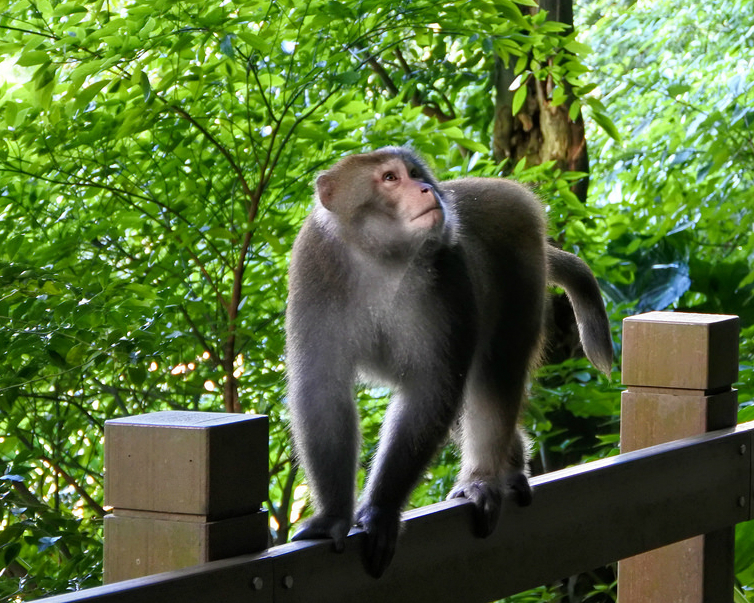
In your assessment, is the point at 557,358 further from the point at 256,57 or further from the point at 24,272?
the point at 24,272

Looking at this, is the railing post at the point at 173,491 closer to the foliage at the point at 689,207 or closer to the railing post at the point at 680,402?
the railing post at the point at 680,402

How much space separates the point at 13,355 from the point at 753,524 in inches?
63.1

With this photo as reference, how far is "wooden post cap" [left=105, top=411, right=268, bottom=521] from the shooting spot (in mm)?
966

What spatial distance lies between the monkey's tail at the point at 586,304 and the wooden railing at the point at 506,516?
22cm

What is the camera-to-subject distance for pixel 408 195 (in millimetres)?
1761

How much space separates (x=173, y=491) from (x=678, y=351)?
107 cm

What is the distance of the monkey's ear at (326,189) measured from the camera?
1.77 metres

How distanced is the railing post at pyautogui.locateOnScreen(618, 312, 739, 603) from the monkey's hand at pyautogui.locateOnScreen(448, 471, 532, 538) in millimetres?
260

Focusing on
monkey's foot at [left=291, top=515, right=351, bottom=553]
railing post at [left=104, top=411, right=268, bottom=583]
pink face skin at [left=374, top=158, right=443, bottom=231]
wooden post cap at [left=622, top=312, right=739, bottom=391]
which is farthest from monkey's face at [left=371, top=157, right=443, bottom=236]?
railing post at [left=104, top=411, right=268, bottom=583]

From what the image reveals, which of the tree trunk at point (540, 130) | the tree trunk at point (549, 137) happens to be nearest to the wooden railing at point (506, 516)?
the tree trunk at point (549, 137)

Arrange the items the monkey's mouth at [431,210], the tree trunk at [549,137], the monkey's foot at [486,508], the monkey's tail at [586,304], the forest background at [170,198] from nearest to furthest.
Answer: the monkey's foot at [486,508], the monkey's mouth at [431,210], the forest background at [170,198], the monkey's tail at [586,304], the tree trunk at [549,137]

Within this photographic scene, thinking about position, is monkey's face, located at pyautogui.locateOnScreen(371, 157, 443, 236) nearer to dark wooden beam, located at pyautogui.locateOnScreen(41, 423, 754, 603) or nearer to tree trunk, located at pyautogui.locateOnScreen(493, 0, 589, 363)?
dark wooden beam, located at pyautogui.locateOnScreen(41, 423, 754, 603)

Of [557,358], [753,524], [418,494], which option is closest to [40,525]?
[753,524]

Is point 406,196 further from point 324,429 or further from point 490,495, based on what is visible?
point 490,495
